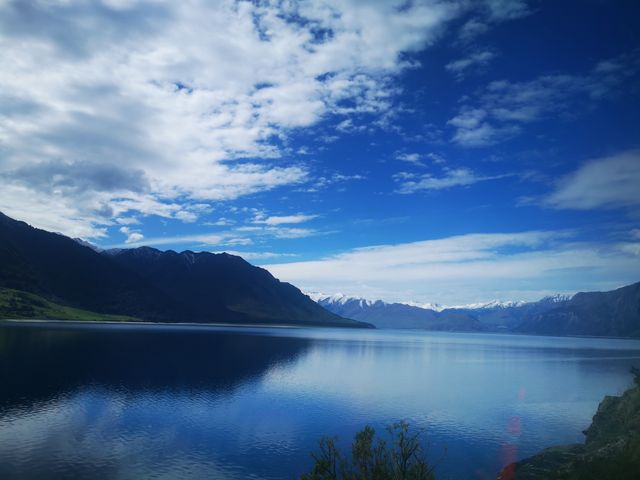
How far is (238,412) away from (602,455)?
63.1 m

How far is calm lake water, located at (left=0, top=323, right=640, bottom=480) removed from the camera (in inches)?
2331

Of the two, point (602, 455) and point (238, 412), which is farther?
point (238, 412)

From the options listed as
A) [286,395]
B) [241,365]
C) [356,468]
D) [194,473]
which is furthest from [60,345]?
[356,468]

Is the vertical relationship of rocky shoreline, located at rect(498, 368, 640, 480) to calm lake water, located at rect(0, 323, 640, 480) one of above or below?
above

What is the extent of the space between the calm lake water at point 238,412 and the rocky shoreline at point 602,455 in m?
5.46

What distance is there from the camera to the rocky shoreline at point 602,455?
45.0 m

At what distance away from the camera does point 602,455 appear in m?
49.5

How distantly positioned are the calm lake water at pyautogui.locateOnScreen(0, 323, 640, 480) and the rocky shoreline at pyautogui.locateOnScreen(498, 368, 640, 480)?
546 cm

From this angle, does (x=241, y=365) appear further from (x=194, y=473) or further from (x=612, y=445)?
(x=612, y=445)

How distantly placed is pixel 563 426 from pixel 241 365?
10602 centimetres

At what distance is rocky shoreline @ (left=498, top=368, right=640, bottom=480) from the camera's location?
148ft

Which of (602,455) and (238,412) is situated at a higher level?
(602,455)

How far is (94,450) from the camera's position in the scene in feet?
200

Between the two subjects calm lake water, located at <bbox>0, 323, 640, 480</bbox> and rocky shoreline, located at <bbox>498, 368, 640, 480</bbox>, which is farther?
calm lake water, located at <bbox>0, 323, 640, 480</bbox>
